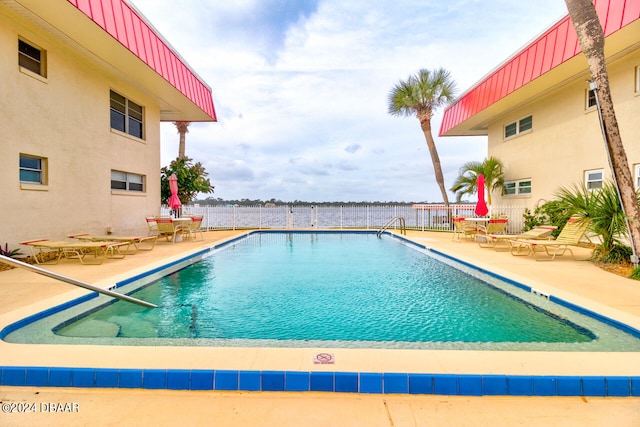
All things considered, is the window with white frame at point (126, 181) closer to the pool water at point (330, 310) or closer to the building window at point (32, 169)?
the building window at point (32, 169)

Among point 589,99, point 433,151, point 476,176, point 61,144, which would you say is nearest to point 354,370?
point 61,144

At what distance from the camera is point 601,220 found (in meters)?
6.84

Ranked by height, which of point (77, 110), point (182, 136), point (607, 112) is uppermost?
point (182, 136)

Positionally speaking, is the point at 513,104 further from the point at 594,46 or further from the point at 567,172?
the point at 594,46

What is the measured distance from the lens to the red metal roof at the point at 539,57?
7023mm

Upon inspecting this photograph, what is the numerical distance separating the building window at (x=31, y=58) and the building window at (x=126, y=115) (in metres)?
2.56

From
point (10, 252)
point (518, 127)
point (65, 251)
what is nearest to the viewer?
point (10, 252)

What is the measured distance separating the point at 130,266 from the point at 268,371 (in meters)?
5.58

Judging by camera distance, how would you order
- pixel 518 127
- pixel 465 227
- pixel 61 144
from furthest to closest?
pixel 518 127, pixel 465 227, pixel 61 144

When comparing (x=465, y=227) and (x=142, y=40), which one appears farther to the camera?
(x=465, y=227)

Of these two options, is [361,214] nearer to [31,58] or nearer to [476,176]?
[476,176]

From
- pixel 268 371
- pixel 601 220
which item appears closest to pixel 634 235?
pixel 601 220

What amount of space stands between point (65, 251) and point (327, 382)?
8.48 metres

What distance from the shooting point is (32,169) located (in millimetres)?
7688
